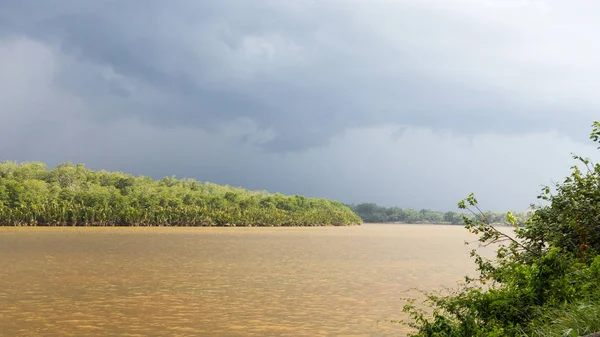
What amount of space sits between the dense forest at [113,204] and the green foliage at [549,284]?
80.2 m

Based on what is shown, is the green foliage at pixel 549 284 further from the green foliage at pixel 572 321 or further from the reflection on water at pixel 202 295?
the reflection on water at pixel 202 295

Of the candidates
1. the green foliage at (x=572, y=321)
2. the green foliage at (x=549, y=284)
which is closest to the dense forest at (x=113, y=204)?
the green foliage at (x=549, y=284)

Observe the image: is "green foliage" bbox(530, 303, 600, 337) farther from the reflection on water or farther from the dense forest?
the dense forest

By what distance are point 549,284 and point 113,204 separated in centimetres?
9132

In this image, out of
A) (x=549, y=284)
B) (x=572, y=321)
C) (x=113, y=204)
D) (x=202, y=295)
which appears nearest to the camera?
(x=572, y=321)

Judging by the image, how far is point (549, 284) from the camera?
7.32 metres

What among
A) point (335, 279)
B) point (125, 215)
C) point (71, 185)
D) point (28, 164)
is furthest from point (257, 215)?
point (335, 279)

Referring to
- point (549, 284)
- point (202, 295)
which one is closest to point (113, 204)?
point (202, 295)

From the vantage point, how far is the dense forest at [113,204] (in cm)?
8150

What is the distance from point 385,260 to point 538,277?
83.4ft

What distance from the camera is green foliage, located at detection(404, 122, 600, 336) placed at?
21.1ft

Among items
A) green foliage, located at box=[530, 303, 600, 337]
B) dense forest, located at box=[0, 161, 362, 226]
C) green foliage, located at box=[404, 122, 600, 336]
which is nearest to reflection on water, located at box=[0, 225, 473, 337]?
green foliage, located at box=[404, 122, 600, 336]

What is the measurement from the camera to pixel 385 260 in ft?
106

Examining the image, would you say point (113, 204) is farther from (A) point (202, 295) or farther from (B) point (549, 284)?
(B) point (549, 284)
